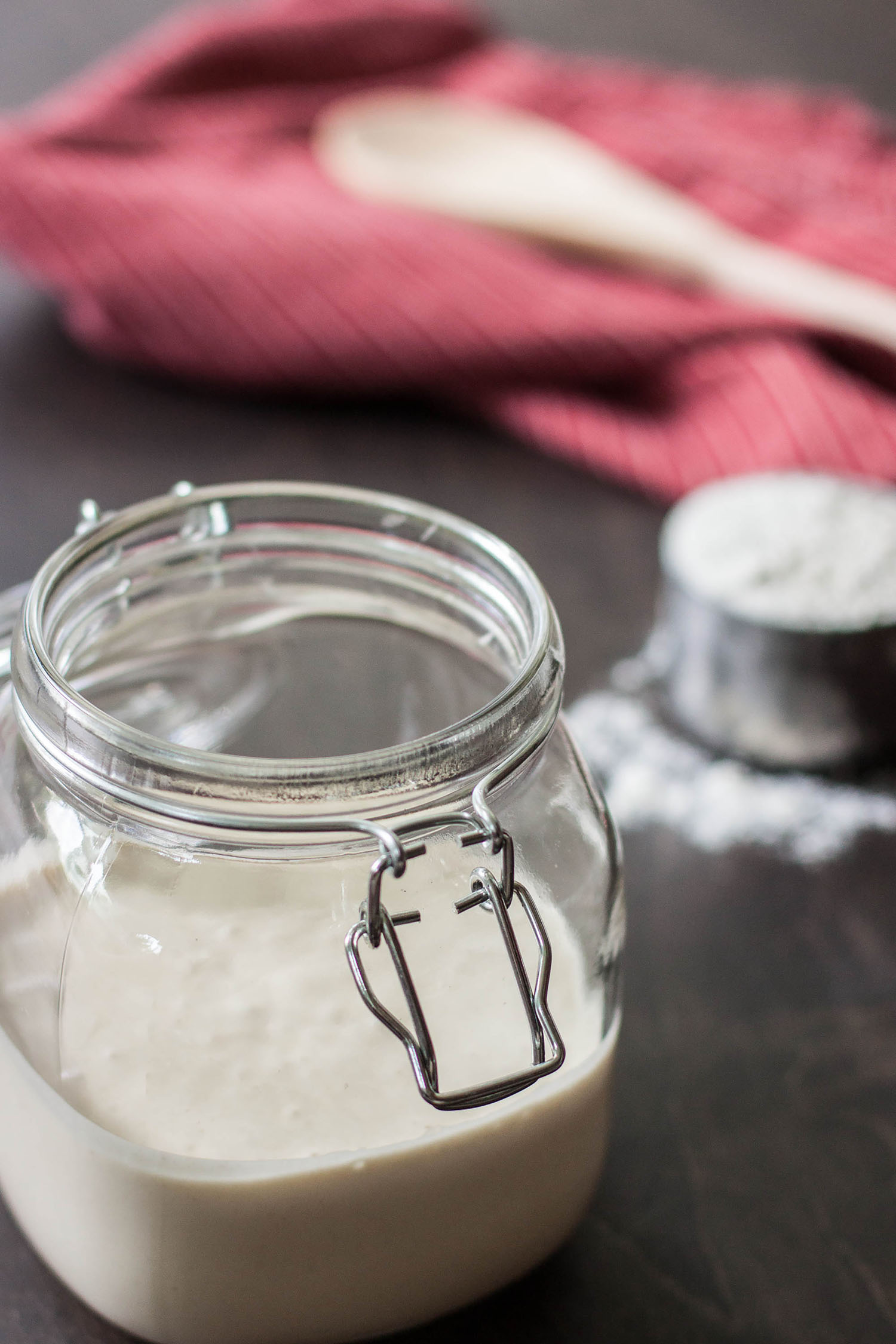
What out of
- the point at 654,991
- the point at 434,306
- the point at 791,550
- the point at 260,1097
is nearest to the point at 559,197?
the point at 434,306

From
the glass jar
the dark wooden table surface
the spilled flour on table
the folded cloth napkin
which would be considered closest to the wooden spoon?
the folded cloth napkin

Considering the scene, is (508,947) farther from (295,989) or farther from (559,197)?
(559,197)

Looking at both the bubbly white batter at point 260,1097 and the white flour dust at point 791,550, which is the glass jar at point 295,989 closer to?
the bubbly white batter at point 260,1097

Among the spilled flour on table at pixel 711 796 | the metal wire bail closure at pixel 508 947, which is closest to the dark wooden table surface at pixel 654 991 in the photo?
the spilled flour on table at pixel 711 796

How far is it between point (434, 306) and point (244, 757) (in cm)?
49

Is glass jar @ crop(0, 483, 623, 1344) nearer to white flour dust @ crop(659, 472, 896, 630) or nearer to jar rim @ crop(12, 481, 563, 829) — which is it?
jar rim @ crop(12, 481, 563, 829)

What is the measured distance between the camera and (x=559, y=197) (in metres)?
0.82

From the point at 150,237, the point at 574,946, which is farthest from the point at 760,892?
the point at 150,237

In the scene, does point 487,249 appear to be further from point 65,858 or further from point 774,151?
point 65,858

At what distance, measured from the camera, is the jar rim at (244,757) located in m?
0.24

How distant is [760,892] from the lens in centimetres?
47

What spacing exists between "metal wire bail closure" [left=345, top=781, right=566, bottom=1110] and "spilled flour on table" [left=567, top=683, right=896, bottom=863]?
9.7 inches

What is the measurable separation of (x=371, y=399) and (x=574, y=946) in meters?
0.49

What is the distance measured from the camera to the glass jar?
25cm
